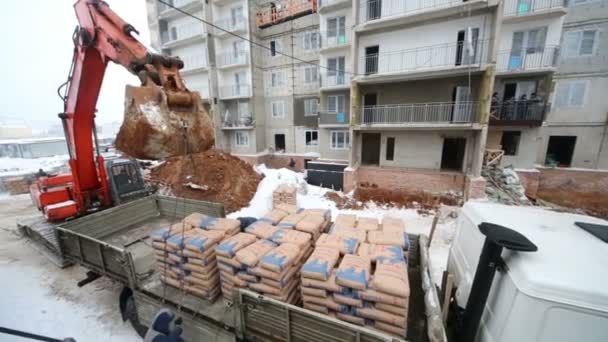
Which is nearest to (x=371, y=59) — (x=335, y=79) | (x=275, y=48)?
(x=335, y=79)

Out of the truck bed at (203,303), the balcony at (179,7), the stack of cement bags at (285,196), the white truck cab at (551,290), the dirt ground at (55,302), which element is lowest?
the dirt ground at (55,302)

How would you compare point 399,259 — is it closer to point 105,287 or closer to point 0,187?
point 105,287

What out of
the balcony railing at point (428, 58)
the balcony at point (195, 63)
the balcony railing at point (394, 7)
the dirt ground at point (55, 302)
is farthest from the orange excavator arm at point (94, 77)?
the balcony at point (195, 63)

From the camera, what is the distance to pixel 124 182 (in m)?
7.16

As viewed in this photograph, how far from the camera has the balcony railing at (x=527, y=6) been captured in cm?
999

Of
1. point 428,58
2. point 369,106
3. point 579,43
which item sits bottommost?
point 369,106

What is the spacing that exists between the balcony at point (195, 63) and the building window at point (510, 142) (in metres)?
21.1

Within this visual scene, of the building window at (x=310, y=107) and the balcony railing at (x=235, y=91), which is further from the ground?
the balcony railing at (x=235, y=91)

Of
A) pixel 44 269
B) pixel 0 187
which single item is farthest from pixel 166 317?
pixel 0 187

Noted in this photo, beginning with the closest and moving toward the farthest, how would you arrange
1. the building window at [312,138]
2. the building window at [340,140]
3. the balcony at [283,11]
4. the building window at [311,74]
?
1. the building window at [340,140]
2. the balcony at [283,11]
3. the building window at [311,74]
4. the building window at [312,138]

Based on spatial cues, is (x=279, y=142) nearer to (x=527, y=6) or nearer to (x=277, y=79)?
(x=277, y=79)

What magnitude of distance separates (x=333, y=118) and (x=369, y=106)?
2948 mm

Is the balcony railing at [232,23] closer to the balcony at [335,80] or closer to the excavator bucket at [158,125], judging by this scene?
the balcony at [335,80]

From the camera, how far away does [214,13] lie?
57.3ft
